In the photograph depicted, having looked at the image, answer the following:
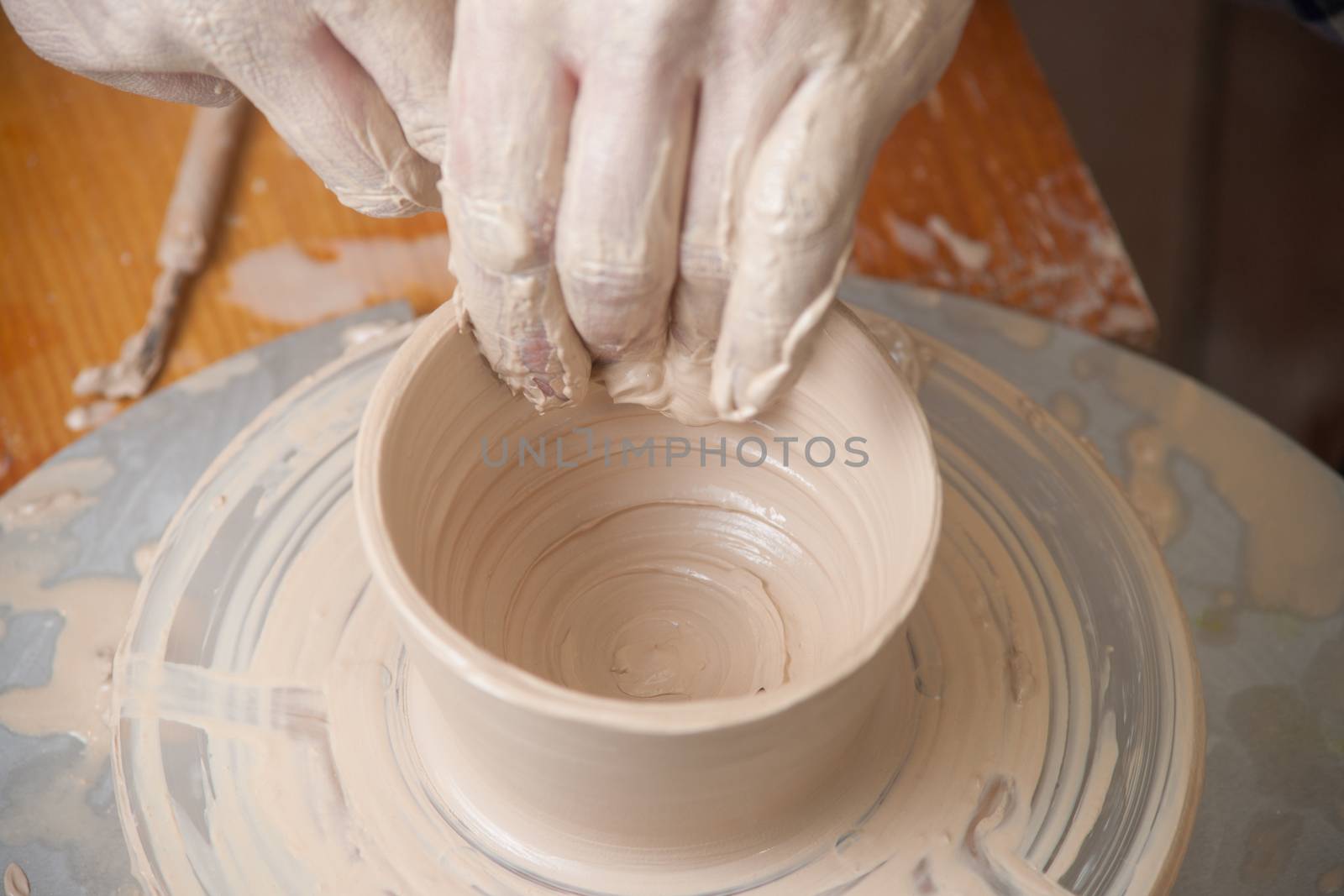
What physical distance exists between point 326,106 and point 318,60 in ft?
0.14

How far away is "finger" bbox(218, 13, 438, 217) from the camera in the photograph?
1.08 metres

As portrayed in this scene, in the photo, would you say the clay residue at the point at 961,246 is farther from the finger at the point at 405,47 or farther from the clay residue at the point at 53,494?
the clay residue at the point at 53,494

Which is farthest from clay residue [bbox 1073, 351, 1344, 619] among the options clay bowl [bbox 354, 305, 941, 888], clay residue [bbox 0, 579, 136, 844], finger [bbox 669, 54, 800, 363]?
clay residue [bbox 0, 579, 136, 844]

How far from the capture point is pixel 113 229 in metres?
1.86

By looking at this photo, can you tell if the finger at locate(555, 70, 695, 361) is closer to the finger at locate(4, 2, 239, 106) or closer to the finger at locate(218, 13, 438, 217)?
the finger at locate(218, 13, 438, 217)

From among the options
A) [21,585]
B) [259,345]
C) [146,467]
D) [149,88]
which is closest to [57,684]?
[21,585]

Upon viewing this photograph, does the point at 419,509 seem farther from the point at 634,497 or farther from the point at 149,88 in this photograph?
the point at 149,88

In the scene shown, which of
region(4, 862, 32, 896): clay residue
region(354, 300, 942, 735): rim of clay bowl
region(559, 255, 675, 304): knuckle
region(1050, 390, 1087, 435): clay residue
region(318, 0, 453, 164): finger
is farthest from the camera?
region(1050, 390, 1087, 435): clay residue

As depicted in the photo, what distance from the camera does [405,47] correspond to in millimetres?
1064

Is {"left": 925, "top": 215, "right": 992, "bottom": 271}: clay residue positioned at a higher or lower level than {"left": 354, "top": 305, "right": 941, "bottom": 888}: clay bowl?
lower

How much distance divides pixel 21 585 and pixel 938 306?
1271 millimetres

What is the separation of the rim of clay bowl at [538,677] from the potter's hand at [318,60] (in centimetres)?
29

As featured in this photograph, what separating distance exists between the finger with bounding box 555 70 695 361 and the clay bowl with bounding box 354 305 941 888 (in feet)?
0.56

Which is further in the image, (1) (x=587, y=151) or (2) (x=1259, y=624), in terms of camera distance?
(2) (x=1259, y=624)
